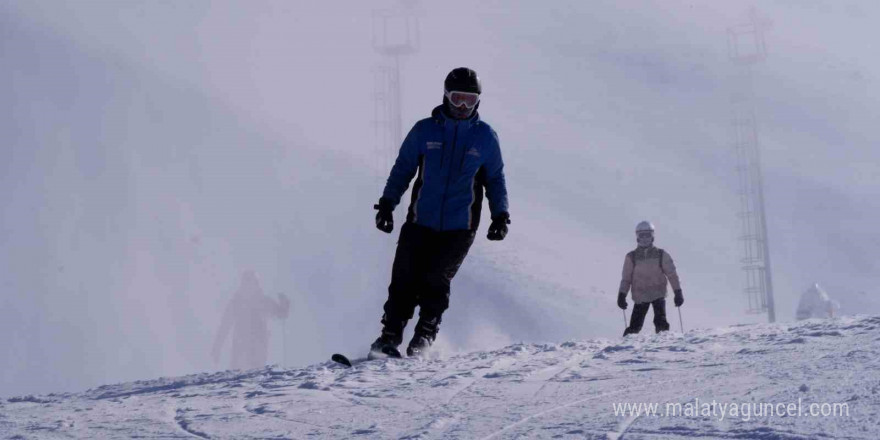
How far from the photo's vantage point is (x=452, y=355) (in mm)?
6605

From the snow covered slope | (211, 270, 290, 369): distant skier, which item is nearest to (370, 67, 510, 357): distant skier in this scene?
the snow covered slope

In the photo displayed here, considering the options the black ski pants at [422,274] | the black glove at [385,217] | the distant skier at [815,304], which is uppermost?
the distant skier at [815,304]

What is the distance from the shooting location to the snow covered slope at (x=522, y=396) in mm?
3330

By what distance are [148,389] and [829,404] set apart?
357cm

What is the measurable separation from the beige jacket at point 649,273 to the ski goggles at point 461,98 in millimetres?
4583

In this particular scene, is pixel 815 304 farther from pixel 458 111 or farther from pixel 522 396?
pixel 522 396

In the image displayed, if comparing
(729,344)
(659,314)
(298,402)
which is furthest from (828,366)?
(659,314)

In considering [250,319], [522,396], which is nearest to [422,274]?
[522,396]

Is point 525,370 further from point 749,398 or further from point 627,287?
point 627,287

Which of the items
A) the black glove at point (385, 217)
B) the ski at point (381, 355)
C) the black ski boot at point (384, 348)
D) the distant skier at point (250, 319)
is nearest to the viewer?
the ski at point (381, 355)

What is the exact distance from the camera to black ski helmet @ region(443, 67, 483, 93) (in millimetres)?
6070

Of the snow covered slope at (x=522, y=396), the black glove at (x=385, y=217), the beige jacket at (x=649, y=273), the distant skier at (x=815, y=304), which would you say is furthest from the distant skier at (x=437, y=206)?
the distant skier at (x=815, y=304)

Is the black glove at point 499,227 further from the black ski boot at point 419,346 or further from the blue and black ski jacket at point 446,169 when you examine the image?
the black ski boot at point 419,346

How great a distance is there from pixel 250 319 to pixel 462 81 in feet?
35.7
